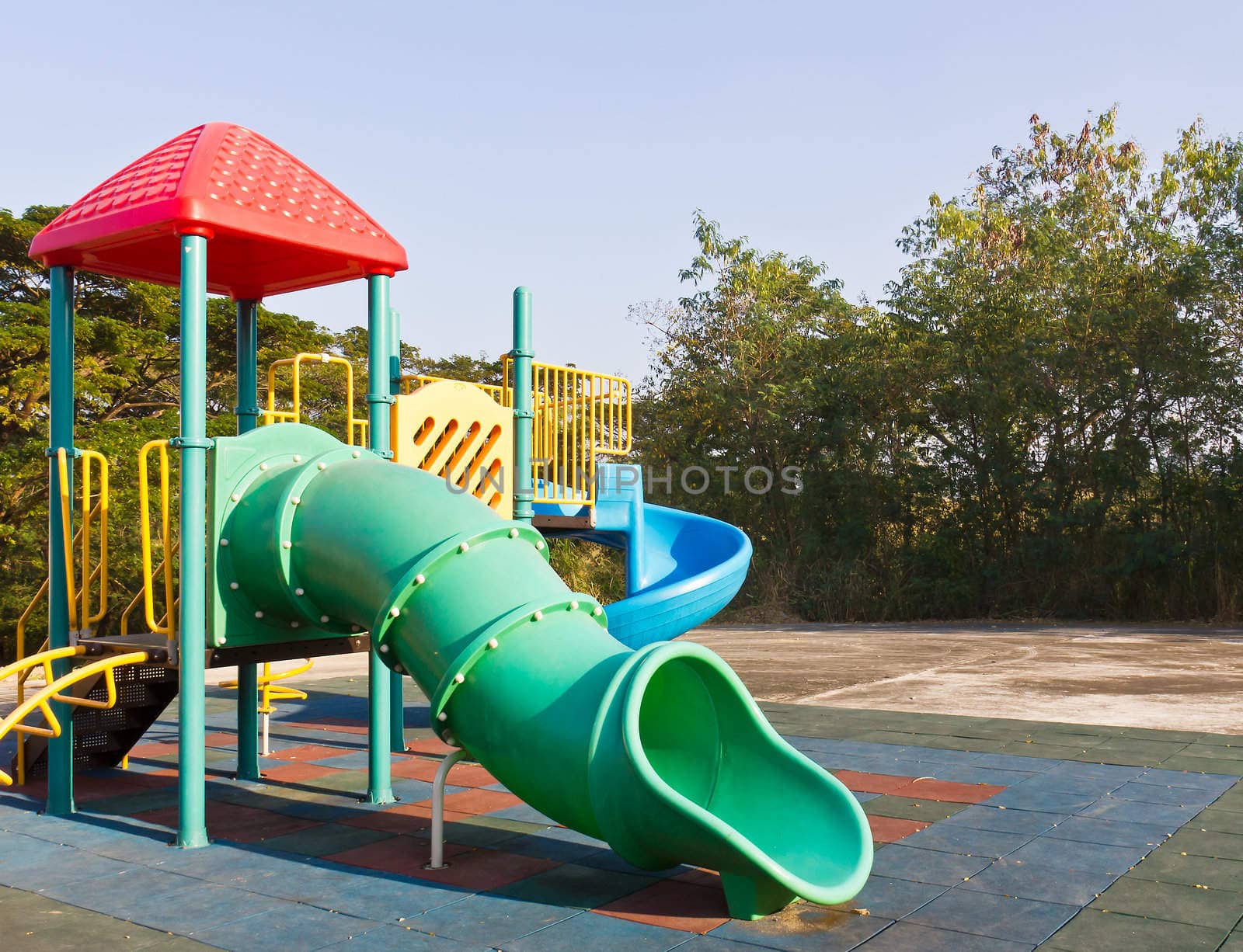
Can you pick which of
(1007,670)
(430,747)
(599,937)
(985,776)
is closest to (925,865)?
(599,937)

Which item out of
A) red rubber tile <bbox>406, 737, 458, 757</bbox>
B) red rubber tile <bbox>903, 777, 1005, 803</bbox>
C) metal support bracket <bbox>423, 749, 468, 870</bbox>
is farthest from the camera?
red rubber tile <bbox>406, 737, 458, 757</bbox>

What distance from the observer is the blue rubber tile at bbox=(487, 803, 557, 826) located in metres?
5.04

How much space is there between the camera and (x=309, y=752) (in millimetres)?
7035

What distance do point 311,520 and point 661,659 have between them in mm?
1763

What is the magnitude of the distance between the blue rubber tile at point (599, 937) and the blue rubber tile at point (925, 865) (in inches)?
41.7

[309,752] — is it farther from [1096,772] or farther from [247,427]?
[1096,772]

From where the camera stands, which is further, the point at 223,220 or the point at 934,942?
the point at 223,220

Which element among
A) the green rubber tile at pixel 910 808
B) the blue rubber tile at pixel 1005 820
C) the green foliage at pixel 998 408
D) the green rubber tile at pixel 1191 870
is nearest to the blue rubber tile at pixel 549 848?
the green rubber tile at pixel 910 808

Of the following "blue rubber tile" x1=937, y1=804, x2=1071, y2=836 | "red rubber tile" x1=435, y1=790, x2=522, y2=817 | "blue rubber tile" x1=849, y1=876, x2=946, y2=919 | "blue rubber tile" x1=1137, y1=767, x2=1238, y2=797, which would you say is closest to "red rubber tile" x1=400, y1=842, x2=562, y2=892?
"red rubber tile" x1=435, y1=790, x2=522, y2=817

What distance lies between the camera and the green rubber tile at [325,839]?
4.61 meters

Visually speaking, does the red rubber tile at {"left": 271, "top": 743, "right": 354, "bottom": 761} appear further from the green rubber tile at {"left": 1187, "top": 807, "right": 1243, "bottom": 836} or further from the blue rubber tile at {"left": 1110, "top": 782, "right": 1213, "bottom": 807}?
the green rubber tile at {"left": 1187, "top": 807, "right": 1243, "bottom": 836}

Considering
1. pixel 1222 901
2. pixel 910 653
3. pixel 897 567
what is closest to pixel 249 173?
pixel 1222 901

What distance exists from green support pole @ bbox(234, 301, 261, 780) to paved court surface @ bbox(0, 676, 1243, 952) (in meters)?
0.17

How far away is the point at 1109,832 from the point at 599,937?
247 centimetres
